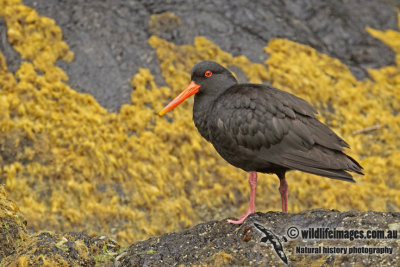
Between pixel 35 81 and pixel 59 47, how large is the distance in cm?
109

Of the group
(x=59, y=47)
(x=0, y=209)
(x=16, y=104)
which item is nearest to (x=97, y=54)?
(x=59, y=47)

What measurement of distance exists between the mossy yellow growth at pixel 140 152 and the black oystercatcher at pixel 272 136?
359 cm

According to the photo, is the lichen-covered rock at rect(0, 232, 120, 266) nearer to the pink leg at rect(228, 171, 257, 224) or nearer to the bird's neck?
the pink leg at rect(228, 171, 257, 224)

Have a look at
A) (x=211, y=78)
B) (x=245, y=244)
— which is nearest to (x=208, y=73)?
(x=211, y=78)

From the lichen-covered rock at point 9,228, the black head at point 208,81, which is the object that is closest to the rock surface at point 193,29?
the black head at point 208,81

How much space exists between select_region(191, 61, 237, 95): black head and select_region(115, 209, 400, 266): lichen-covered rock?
188 cm

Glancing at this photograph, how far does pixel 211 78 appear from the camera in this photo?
6988 mm

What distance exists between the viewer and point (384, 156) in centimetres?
1135

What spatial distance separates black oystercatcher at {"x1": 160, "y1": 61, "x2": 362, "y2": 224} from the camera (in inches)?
237

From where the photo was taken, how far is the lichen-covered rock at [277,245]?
4.87m

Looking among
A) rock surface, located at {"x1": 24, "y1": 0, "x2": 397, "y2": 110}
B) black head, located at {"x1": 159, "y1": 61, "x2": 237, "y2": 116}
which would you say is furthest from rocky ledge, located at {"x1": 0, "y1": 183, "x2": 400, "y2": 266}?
rock surface, located at {"x1": 24, "y1": 0, "x2": 397, "y2": 110}

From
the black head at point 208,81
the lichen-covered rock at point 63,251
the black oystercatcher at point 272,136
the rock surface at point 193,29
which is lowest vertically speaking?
the lichen-covered rock at point 63,251

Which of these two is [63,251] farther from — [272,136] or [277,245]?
[272,136]

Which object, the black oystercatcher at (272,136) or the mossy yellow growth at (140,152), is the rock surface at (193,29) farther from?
the black oystercatcher at (272,136)
